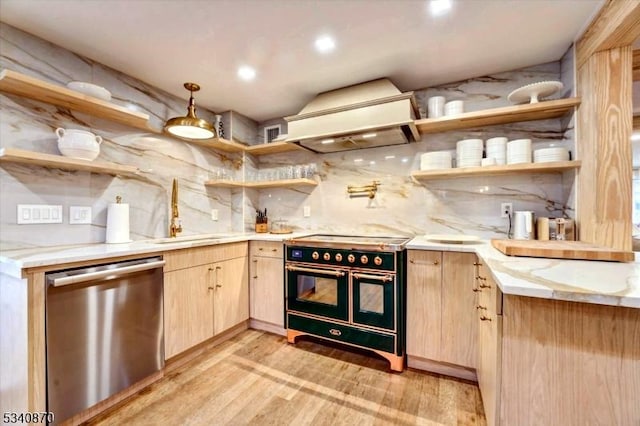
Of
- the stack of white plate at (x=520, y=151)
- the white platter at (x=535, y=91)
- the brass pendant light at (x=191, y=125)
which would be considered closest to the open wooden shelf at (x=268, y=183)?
the brass pendant light at (x=191, y=125)

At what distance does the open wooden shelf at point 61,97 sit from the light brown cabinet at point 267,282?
1.45 metres

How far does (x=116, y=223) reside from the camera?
2.02 metres

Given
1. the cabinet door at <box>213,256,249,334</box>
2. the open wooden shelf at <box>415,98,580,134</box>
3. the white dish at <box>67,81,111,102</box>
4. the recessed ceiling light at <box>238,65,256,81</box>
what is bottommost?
the cabinet door at <box>213,256,249,334</box>

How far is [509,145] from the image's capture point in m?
2.04

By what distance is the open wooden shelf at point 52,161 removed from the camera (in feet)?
4.89

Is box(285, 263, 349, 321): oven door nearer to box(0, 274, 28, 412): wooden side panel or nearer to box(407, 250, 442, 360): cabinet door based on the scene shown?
box(407, 250, 442, 360): cabinet door

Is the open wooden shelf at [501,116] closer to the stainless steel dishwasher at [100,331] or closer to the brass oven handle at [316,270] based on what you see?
the brass oven handle at [316,270]

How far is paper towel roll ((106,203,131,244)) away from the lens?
2.01m

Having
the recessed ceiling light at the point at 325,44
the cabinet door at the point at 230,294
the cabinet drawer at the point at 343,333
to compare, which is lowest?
the cabinet drawer at the point at 343,333

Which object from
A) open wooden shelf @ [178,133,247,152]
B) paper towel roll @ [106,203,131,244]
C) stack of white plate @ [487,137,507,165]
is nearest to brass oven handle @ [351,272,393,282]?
stack of white plate @ [487,137,507,165]

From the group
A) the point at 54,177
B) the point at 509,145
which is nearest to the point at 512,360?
the point at 509,145

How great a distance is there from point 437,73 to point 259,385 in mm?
2757

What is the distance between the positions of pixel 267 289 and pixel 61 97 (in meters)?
2.02

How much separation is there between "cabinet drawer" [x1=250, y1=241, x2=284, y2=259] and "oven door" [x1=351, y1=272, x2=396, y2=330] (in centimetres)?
76
